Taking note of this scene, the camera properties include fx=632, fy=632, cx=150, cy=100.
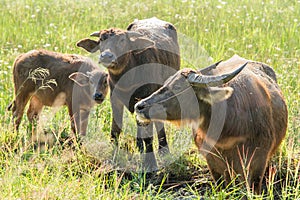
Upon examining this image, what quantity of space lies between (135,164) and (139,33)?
1.42 meters

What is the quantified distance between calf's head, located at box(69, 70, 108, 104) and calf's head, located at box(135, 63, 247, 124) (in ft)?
6.04

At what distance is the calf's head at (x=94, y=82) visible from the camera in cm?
689

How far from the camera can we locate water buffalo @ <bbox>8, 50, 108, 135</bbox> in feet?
23.5

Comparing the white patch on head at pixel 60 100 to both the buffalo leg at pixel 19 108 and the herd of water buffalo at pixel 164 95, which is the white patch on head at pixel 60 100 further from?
the buffalo leg at pixel 19 108

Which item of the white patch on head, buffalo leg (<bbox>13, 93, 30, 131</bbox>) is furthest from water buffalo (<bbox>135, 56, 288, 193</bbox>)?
buffalo leg (<bbox>13, 93, 30, 131</bbox>)

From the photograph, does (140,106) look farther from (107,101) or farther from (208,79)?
(107,101)

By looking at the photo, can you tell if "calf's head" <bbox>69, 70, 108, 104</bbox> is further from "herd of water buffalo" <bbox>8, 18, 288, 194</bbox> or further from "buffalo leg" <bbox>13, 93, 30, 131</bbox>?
"buffalo leg" <bbox>13, 93, 30, 131</bbox>

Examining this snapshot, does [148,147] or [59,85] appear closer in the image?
[148,147]

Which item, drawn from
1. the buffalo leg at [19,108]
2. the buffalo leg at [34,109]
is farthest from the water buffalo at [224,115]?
the buffalo leg at [34,109]

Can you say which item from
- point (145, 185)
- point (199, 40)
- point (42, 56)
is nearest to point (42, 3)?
point (199, 40)

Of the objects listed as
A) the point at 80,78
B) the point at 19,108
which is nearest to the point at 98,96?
the point at 80,78

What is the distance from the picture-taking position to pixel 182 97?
5.05 metres

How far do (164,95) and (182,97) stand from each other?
0.48 ft

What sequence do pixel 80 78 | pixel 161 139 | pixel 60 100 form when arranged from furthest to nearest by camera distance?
pixel 60 100
pixel 80 78
pixel 161 139
